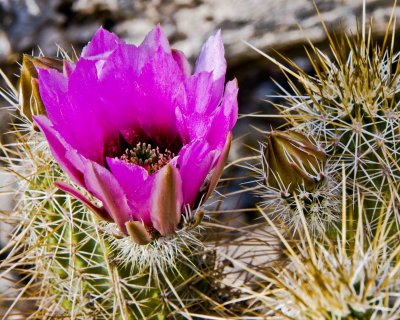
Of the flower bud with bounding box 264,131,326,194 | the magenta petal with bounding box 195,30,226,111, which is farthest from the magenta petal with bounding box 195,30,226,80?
the flower bud with bounding box 264,131,326,194

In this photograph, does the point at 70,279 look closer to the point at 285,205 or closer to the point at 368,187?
the point at 285,205

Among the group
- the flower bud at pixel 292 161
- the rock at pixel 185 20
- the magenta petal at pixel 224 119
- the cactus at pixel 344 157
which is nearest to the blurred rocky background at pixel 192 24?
the rock at pixel 185 20

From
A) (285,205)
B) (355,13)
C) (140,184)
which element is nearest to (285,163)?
(285,205)

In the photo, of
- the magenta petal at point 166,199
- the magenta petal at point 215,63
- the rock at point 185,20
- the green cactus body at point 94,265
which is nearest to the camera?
the magenta petal at point 166,199

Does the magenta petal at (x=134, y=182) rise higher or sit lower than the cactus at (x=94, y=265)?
higher

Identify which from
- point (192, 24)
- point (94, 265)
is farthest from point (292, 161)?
point (192, 24)

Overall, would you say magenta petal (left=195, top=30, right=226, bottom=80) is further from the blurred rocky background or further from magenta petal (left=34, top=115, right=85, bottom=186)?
the blurred rocky background

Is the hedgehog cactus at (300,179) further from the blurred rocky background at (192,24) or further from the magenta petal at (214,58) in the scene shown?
the blurred rocky background at (192,24)

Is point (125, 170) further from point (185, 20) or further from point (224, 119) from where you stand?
point (185, 20)
